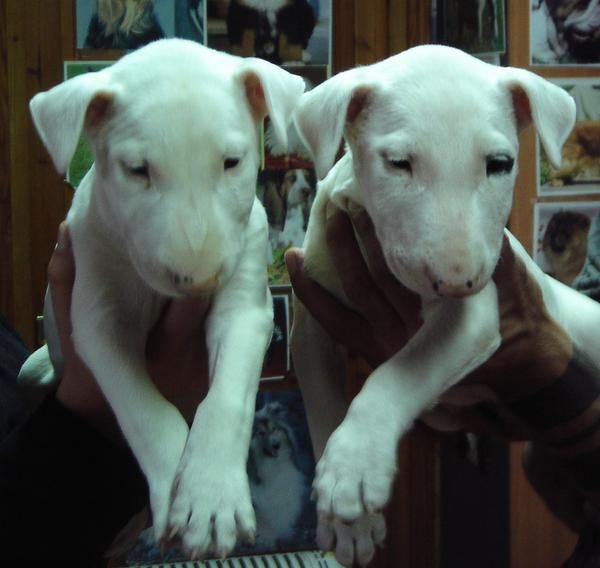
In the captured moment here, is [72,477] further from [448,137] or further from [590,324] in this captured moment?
[590,324]

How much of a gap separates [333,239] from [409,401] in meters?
0.33

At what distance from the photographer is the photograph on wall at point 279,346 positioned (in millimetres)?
2271

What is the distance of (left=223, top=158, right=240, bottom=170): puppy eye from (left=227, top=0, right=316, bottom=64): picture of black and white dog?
1225mm

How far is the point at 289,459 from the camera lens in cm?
232

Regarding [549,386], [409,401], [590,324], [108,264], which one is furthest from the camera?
[590,324]

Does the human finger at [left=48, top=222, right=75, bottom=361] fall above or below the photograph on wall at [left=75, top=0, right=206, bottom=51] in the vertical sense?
below

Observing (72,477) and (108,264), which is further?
(72,477)

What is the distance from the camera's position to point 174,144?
1.00m

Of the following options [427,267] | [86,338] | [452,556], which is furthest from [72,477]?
[452,556]

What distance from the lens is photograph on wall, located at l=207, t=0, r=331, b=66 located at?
2203 mm

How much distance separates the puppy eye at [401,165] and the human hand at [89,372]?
350 mm

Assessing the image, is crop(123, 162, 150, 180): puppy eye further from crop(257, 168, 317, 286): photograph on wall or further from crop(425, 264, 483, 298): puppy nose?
crop(257, 168, 317, 286): photograph on wall

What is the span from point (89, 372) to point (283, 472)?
1131 millimetres

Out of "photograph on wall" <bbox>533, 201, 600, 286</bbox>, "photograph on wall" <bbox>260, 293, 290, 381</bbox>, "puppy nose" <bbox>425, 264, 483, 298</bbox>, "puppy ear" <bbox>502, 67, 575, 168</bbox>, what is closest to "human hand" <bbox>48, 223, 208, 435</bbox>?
"puppy nose" <bbox>425, 264, 483, 298</bbox>
